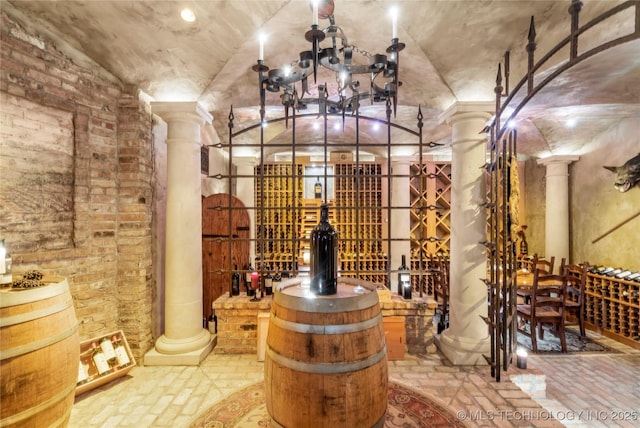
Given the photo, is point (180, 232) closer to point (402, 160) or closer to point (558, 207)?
point (402, 160)

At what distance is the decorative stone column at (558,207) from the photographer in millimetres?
5480

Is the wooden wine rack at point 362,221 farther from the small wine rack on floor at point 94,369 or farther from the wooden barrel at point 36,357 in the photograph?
the wooden barrel at point 36,357

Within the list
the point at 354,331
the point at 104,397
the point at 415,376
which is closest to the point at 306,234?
the point at 415,376

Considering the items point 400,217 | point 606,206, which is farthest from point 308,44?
point 606,206

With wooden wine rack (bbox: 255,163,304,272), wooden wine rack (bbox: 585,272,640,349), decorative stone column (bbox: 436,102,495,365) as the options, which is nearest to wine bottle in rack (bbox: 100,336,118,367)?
wooden wine rack (bbox: 255,163,304,272)

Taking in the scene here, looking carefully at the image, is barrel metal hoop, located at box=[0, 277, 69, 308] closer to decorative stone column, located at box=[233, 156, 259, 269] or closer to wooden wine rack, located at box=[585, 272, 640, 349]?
decorative stone column, located at box=[233, 156, 259, 269]

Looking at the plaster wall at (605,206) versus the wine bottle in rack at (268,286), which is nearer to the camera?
the wine bottle in rack at (268,286)

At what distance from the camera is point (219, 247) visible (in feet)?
12.6

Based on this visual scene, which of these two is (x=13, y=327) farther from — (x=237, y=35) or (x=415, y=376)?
(x=415, y=376)

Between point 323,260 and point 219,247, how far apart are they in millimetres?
2878

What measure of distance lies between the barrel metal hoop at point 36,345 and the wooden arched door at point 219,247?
2.35 meters

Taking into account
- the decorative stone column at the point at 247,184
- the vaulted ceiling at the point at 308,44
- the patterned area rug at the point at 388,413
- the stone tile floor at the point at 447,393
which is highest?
the vaulted ceiling at the point at 308,44

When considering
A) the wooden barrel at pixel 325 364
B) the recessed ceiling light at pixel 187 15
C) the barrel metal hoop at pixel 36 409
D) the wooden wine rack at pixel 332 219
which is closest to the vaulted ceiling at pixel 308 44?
the recessed ceiling light at pixel 187 15

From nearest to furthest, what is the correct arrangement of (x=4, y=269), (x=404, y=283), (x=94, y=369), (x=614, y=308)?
(x=4, y=269)
(x=94, y=369)
(x=404, y=283)
(x=614, y=308)
